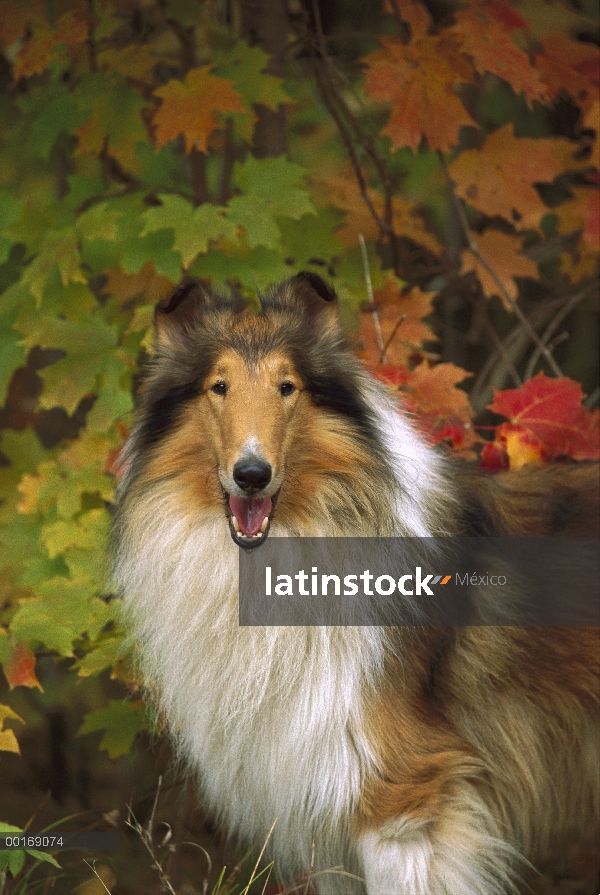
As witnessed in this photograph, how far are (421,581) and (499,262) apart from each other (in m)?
2.32

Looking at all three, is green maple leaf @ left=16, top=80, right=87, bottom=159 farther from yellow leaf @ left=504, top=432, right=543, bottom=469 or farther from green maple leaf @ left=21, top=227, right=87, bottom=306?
yellow leaf @ left=504, top=432, right=543, bottom=469

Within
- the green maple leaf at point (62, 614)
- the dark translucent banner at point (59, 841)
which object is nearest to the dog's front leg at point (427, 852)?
the dark translucent banner at point (59, 841)

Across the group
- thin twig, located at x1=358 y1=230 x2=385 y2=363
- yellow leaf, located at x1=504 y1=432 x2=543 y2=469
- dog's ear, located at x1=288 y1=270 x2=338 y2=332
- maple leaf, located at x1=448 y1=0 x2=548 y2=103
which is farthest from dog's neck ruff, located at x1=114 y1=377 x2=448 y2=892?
maple leaf, located at x1=448 y1=0 x2=548 y2=103

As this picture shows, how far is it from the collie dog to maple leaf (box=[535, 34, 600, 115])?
2124 millimetres

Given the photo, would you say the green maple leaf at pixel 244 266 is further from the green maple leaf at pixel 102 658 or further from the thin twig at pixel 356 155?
the green maple leaf at pixel 102 658

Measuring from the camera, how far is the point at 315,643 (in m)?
2.75

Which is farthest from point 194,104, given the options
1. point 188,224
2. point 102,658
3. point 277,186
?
point 102,658

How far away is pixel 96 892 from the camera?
359 cm

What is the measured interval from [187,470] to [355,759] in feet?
3.25

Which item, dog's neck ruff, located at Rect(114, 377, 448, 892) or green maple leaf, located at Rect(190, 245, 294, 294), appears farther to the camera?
green maple leaf, located at Rect(190, 245, 294, 294)

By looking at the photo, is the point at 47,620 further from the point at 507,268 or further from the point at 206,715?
the point at 507,268

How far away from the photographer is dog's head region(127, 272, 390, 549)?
8.39 feet

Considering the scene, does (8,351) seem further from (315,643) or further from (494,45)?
(494,45)

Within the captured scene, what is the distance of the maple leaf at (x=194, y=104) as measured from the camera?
3701mm
